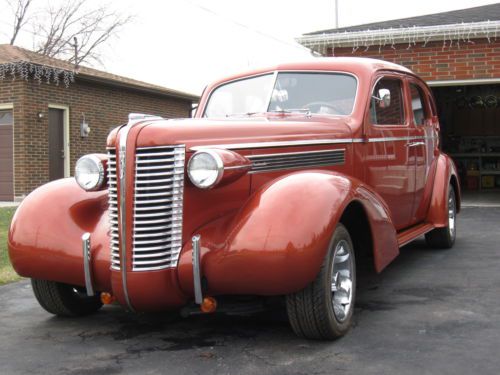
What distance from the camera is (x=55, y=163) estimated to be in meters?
14.4

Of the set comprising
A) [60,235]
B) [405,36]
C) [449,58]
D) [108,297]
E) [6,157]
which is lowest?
[108,297]

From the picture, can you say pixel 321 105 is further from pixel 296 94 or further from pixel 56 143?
pixel 56 143

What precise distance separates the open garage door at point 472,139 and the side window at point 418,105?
994cm

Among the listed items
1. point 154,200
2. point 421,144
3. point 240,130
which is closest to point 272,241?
point 154,200

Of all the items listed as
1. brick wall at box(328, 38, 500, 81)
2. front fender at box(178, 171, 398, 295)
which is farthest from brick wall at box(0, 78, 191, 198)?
front fender at box(178, 171, 398, 295)

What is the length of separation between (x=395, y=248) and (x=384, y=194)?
2.68ft

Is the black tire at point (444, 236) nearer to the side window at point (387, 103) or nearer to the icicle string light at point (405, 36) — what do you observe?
the side window at point (387, 103)

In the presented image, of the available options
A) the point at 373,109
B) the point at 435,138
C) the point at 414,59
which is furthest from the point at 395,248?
the point at 414,59

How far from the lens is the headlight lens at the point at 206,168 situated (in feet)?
10.8

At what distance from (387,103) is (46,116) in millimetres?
10699

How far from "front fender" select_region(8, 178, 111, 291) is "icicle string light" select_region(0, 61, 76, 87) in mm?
10064

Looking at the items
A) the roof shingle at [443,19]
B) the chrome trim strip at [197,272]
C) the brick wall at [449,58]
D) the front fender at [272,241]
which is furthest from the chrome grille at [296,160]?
the roof shingle at [443,19]

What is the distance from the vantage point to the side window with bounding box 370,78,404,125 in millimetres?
5008

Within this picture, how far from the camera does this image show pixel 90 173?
3.72 metres
